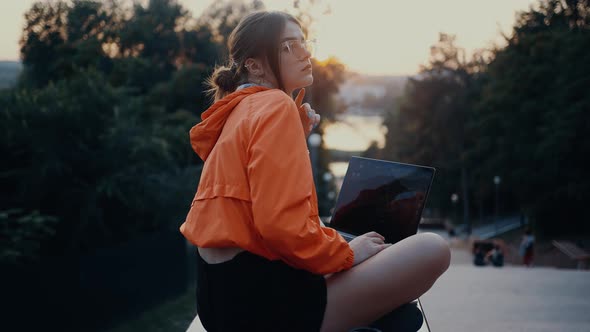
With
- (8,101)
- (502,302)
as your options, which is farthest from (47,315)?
(8,101)

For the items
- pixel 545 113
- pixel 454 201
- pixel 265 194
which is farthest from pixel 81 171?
pixel 454 201

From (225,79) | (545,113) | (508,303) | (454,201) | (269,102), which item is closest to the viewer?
(269,102)

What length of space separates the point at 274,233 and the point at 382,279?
478 millimetres

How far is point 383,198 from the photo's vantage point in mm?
2463

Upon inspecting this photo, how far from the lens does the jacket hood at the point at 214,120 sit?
2016 mm

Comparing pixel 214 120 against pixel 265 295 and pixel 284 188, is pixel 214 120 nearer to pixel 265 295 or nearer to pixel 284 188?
pixel 284 188

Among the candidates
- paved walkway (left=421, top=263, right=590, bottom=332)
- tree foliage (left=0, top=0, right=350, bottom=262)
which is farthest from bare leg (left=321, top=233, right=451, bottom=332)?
tree foliage (left=0, top=0, right=350, bottom=262)

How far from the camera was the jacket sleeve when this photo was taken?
176 centimetres

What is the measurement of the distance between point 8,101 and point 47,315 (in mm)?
6222

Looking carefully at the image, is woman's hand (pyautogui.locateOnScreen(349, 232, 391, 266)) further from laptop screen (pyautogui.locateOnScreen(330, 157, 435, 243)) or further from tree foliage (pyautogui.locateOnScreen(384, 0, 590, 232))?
tree foliage (pyautogui.locateOnScreen(384, 0, 590, 232))

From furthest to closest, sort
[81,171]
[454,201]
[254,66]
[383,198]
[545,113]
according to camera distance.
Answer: [454,201], [545,113], [81,171], [383,198], [254,66]

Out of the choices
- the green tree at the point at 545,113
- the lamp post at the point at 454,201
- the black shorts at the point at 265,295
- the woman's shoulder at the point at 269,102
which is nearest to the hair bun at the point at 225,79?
the woman's shoulder at the point at 269,102

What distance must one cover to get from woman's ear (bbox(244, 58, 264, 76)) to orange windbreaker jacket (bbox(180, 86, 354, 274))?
0.49 ft

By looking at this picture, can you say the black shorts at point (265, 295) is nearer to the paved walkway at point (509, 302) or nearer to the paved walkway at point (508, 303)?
the paved walkway at point (508, 303)
